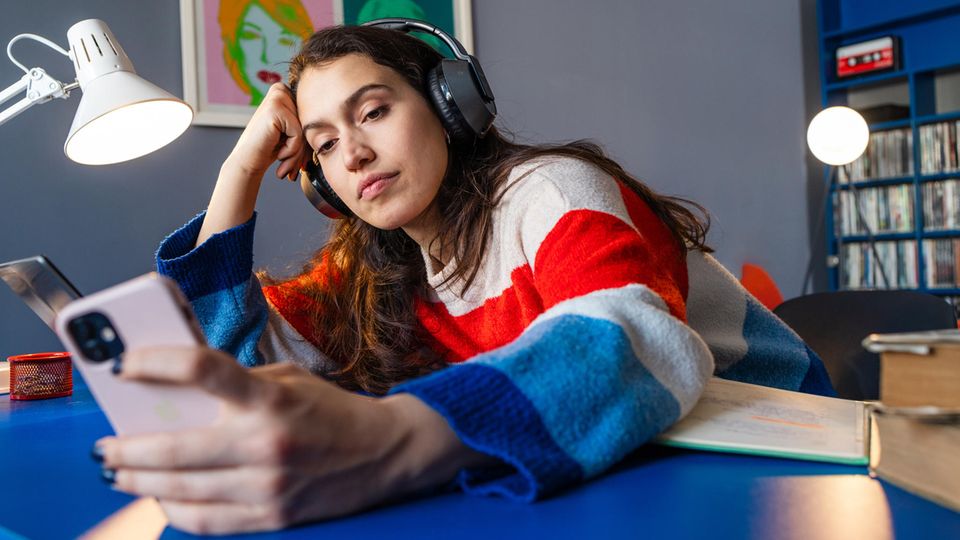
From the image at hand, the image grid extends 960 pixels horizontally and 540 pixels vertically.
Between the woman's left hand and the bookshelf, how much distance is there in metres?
4.04

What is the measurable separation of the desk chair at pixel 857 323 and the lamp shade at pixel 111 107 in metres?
1.23

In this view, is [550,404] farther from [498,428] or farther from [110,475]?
[110,475]

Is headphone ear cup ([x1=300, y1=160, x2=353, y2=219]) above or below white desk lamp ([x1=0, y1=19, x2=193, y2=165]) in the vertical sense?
below

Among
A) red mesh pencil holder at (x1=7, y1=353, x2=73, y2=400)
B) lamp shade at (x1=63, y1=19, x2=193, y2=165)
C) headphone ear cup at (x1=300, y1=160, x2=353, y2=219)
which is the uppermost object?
lamp shade at (x1=63, y1=19, x2=193, y2=165)

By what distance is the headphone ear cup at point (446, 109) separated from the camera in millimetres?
1089

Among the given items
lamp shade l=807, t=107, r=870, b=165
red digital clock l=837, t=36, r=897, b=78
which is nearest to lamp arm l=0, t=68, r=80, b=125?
lamp shade l=807, t=107, r=870, b=165

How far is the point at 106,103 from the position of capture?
3.49ft

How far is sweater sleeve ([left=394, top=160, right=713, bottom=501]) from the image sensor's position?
50 centimetres

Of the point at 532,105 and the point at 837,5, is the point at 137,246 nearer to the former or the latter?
the point at 532,105

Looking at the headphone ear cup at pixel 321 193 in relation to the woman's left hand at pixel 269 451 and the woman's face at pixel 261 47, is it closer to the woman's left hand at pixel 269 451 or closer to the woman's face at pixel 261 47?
the woman's left hand at pixel 269 451

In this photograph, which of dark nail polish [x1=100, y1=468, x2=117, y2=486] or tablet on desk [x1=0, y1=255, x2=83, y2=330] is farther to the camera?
tablet on desk [x1=0, y1=255, x2=83, y2=330]

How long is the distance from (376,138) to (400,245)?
27cm

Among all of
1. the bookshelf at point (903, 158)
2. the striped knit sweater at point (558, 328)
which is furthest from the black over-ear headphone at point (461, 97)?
the bookshelf at point (903, 158)

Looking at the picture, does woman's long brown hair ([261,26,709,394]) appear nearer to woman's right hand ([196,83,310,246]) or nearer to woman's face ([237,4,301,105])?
woman's right hand ([196,83,310,246])
